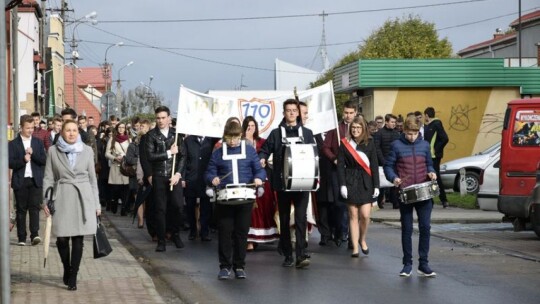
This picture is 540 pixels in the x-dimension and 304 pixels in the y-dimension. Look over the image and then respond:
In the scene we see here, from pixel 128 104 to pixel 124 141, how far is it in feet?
261

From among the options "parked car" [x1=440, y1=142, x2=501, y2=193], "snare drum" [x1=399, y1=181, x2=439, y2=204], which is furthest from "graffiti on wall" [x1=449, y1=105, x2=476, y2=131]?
"snare drum" [x1=399, y1=181, x2=439, y2=204]

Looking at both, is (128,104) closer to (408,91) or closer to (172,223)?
(408,91)

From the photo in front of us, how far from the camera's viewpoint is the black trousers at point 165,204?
1530 cm

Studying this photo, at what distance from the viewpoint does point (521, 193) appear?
16.9 m

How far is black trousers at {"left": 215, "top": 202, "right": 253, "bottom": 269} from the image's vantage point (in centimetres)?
1219

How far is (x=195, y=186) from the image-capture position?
17406 millimetres

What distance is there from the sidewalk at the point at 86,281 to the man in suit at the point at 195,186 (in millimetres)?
2205

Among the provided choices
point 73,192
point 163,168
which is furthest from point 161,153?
point 73,192

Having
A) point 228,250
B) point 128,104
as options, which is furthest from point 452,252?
point 128,104

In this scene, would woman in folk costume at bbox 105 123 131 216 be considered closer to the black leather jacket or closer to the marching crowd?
the marching crowd

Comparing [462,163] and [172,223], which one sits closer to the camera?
[172,223]

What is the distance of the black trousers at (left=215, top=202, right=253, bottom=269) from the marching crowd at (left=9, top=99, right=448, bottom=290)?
0.01 metres

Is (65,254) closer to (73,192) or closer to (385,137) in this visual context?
(73,192)

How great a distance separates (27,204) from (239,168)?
4.78 meters
